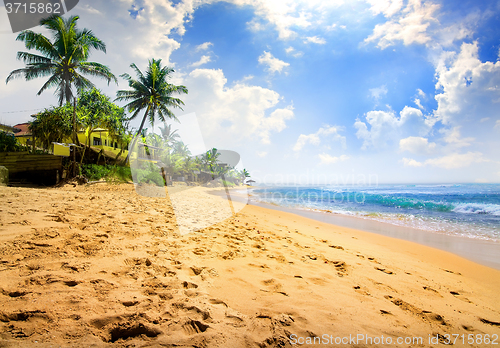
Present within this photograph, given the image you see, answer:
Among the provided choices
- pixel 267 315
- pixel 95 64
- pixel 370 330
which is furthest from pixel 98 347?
pixel 95 64

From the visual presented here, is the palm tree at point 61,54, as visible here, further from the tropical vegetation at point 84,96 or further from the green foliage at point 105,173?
the green foliage at point 105,173

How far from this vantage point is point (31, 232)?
294 centimetres

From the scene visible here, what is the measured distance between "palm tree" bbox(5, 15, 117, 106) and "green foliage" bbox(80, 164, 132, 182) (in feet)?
26.9

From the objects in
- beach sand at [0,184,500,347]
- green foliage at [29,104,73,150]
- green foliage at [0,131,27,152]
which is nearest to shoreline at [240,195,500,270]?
beach sand at [0,184,500,347]

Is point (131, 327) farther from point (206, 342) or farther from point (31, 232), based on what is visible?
point (31, 232)

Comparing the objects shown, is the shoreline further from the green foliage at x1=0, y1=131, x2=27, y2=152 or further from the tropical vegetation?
the green foliage at x1=0, y1=131, x2=27, y2=152

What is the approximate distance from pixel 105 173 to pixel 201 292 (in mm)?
15412

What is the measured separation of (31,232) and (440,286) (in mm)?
6244

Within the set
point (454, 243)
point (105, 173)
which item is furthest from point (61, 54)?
point (454, 243)

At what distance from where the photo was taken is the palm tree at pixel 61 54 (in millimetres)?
14188

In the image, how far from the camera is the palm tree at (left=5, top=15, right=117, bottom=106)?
14.2 metres

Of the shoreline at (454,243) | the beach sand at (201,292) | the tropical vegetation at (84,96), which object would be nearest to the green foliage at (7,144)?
the tropical vegetation at (84,96)

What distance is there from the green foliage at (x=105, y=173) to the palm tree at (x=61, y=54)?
8.19 metres

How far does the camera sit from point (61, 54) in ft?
48.7
